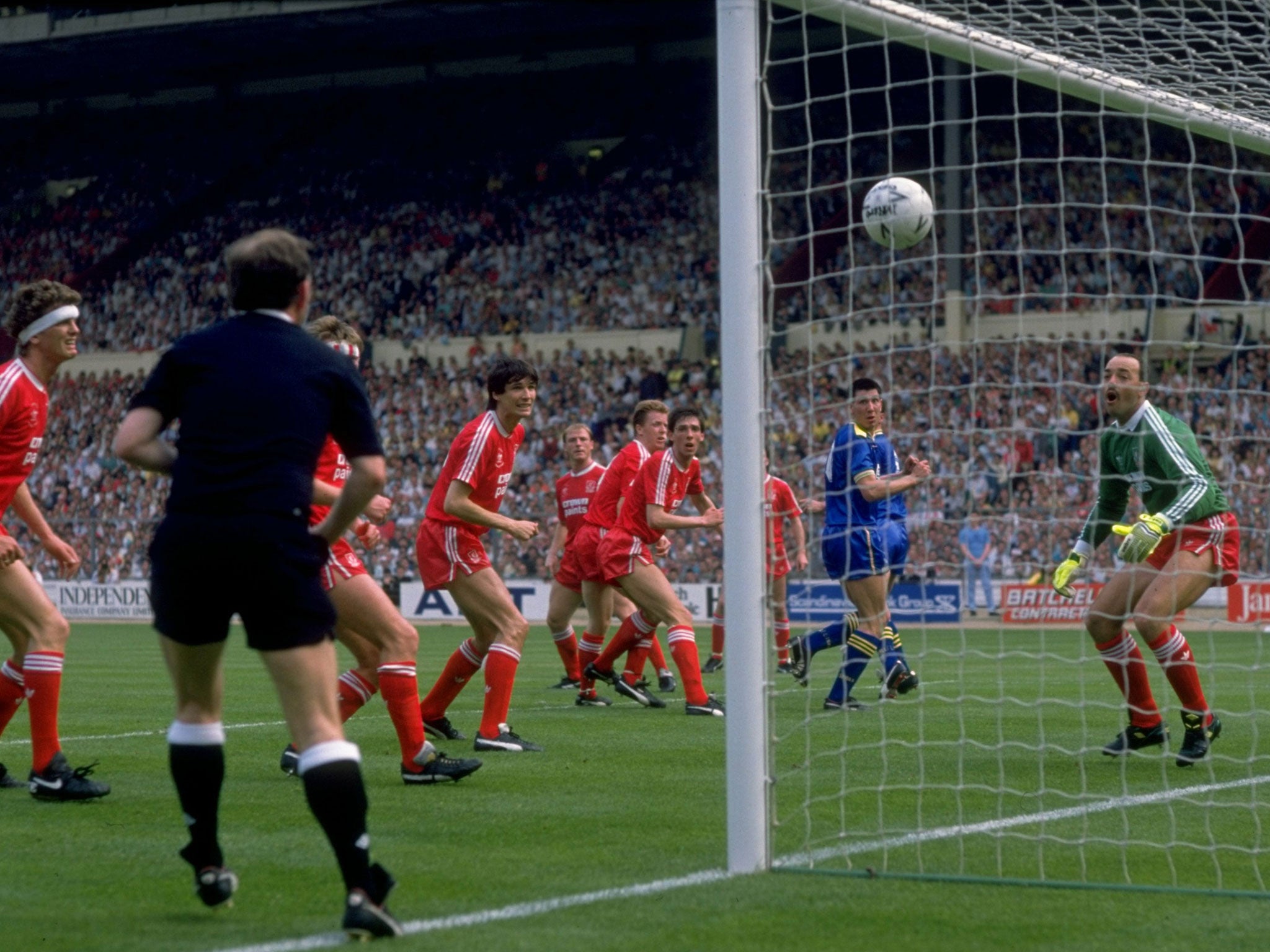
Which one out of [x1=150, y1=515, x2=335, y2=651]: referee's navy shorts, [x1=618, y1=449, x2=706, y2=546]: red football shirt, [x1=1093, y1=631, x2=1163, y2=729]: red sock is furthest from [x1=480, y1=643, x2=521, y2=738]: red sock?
[x1=150, y1=515, x2=335, y2=651]: referee's navy shorts

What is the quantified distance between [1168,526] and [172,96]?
118ft

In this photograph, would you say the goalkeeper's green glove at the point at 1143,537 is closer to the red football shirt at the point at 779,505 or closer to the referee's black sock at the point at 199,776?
the red football shirt at the point at 779,505

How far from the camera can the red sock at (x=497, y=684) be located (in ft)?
28.3

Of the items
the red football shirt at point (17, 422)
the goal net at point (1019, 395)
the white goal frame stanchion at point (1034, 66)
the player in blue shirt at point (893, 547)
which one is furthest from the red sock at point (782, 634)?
the red football shirt at point (17, 422)

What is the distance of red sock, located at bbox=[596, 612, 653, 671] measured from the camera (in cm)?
1192

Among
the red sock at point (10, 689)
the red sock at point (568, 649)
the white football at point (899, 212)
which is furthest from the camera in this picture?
the red sock at point (568, 649)

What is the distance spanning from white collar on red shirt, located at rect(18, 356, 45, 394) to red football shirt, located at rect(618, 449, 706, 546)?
4593mm

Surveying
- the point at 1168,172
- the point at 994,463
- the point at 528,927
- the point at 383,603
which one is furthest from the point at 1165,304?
the point at 528,927

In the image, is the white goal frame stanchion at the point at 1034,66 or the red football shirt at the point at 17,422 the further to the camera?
the red football shirt at the point at 17,422

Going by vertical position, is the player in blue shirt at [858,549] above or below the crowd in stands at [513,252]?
below

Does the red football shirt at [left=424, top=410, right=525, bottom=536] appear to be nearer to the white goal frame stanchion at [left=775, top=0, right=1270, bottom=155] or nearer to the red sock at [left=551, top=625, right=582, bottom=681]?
the white goal frame stanchion at [left=775, top=0, right=1270, bottom=155]

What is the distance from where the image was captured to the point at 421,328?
34.4 m

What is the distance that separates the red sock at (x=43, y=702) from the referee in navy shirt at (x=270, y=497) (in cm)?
288

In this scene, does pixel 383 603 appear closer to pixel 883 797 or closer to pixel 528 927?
pixel 883 797
